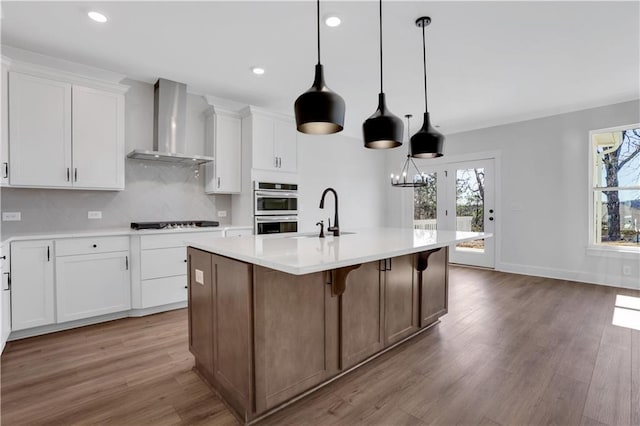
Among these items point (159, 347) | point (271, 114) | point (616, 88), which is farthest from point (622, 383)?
point (271, 114)

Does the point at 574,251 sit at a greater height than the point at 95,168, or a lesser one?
lesser

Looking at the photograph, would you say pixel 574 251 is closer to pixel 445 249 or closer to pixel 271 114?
pixel 445 249

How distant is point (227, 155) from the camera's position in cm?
423

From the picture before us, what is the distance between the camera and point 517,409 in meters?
1.78

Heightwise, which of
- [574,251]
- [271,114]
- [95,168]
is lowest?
[574,251]

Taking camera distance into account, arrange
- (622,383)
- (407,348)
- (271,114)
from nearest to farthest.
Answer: (622,383) < (407,348) < (271,114)

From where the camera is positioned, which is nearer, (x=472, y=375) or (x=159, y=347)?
(x=472, y=375)

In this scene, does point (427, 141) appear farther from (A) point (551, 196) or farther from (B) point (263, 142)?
(A) point (551, 196)

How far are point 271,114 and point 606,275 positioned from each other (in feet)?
17.3

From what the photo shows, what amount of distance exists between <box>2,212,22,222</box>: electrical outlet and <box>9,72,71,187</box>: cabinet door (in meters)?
0.41

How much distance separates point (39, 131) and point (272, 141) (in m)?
2.45

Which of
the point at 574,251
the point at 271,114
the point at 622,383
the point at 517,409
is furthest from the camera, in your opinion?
the point at 574,251

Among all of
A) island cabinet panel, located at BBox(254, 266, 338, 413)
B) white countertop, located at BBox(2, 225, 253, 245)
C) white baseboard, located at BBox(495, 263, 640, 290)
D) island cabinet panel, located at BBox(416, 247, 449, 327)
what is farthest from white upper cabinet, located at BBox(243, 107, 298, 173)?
white baseboard, located at BBox(495, 263, 640, 290)

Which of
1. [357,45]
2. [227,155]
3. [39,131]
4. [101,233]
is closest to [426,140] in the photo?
[357,45]
